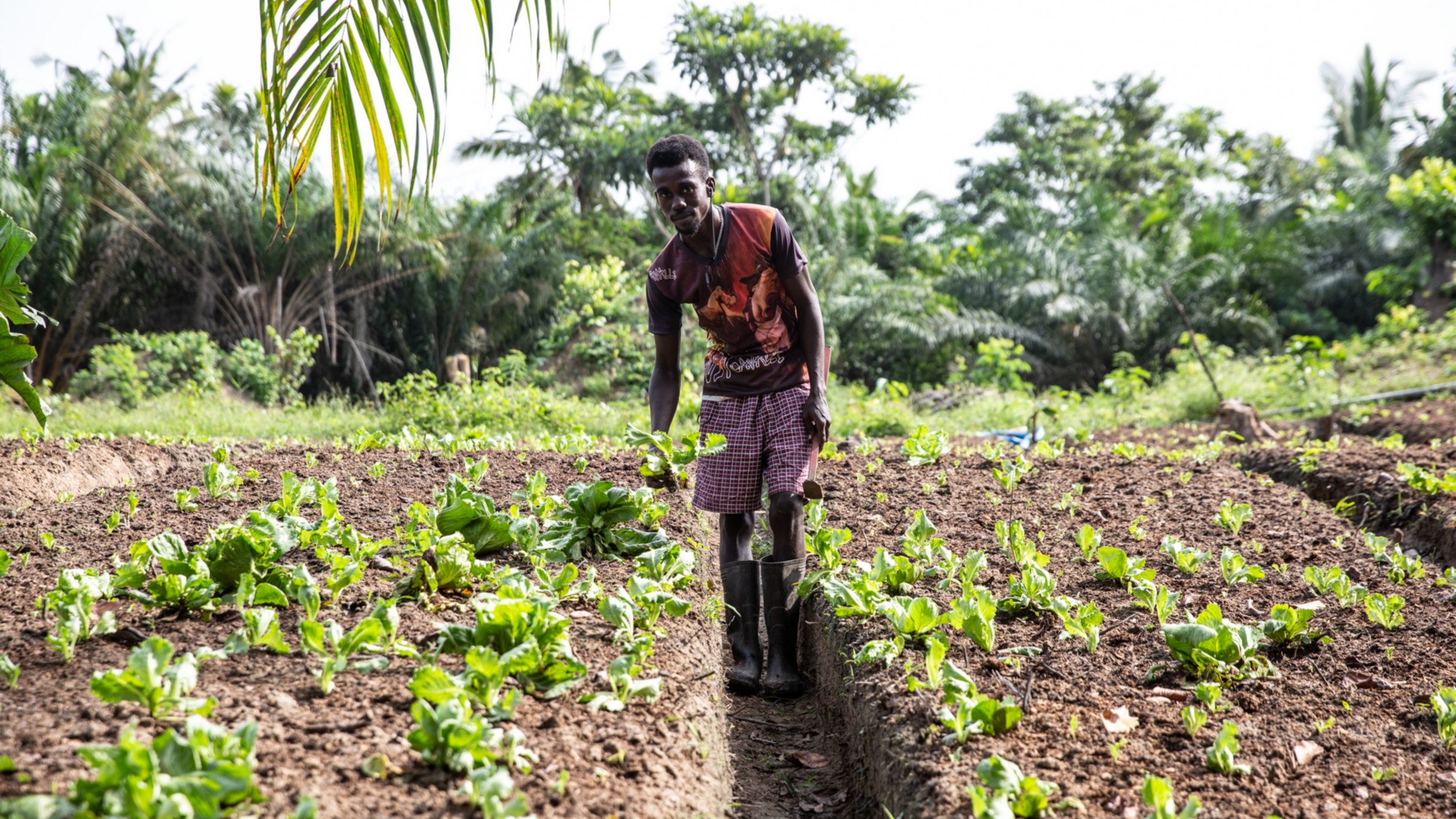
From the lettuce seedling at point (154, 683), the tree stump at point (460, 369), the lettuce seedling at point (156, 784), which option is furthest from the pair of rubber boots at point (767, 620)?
the tree stump at point (460, 369)

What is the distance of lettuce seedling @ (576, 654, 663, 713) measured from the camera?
91.2 inches

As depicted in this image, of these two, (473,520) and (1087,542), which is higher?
(473,520)

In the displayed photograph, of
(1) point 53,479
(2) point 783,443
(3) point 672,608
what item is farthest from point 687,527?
(1) point 53,479

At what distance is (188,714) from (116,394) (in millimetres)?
11484

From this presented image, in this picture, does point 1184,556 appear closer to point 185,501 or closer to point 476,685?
→ point 476,685

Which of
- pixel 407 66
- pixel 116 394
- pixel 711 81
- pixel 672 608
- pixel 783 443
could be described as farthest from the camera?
pixel 711 81

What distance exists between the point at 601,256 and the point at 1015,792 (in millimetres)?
16631

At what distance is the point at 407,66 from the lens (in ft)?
7.18

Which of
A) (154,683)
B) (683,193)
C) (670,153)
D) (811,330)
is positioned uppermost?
(670,153)

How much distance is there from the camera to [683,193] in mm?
3209

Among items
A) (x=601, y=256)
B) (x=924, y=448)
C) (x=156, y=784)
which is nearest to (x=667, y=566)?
(x=156, y=784)

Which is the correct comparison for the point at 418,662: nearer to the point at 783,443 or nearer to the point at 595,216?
the point at 783,443

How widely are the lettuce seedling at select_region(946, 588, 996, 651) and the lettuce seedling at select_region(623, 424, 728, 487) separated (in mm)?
1006

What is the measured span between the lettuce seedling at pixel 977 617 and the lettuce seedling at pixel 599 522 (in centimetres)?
119
